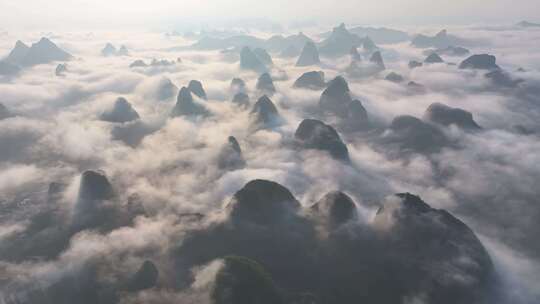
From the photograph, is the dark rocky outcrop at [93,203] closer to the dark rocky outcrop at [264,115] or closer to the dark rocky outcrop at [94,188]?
the dark rocky outcrop at [94,188]

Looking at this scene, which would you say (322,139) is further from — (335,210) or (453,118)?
(453,118)

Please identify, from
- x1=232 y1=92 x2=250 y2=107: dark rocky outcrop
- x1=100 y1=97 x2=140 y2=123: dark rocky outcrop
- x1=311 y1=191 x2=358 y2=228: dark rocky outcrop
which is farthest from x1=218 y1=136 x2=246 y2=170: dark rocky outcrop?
x1=100 y1=97 x2=140 y2=123: dark rocky outcrop

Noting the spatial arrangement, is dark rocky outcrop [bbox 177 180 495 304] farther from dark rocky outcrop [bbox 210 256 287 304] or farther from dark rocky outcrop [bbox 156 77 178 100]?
dark rocky outcrop [bbox 156 77 178 100]

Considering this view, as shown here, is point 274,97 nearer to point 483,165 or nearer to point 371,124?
point 371,124

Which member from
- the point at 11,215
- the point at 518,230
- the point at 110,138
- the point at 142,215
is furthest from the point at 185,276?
the point at 110,138

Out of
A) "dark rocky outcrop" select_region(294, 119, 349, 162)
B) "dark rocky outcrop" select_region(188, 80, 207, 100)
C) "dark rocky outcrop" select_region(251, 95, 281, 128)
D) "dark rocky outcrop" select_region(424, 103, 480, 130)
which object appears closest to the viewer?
"dark rocky outcrop" select_region(294, 119, 349, 162)

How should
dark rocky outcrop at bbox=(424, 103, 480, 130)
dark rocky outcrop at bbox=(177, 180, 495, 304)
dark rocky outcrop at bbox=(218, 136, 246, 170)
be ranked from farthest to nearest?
dark rocky outcrop at bbox=(424, 103, 480, 130), dark rocky outcrop at bbox=(218, 136, 246, 170), dark rocky outcrop at bbox=(177, 180, 495, 304)
